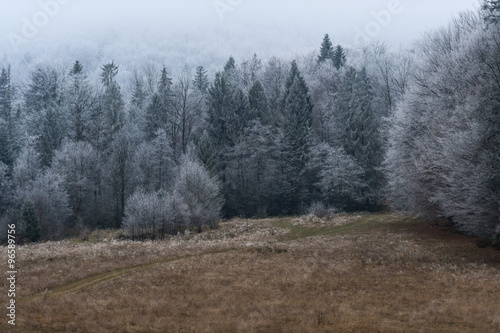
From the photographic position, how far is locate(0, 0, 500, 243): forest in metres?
32.3

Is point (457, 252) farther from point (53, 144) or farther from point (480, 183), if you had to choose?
point (53, 144)

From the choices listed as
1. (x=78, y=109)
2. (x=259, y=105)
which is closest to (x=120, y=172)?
(x=78, y=109)

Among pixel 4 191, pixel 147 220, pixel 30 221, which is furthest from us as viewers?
pixel 4 191

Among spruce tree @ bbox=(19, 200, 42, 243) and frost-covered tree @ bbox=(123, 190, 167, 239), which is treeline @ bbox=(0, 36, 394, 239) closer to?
frost-covered tree @ bbox=(123, 190, 167, 239)

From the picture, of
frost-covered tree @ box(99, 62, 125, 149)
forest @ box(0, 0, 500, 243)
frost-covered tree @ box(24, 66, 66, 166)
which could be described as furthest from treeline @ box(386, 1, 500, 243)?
frost-covered tree @ box(24, 66, 66, 166)

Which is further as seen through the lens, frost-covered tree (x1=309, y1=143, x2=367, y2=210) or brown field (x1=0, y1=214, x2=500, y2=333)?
frost-covered tree (x1=309, y1=143, x2=367, y2=210)

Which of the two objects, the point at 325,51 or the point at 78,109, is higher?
the point at 325,51

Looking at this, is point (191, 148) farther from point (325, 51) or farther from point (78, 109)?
point (325, 51)

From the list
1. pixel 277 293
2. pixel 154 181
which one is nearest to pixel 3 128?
pixel 154 181

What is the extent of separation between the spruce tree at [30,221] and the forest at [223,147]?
9 cm

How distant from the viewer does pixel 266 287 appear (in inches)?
626

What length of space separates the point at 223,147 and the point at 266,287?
43.8m

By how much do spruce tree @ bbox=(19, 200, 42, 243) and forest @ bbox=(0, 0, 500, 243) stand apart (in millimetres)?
92

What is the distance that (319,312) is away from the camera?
1234 centimetres
